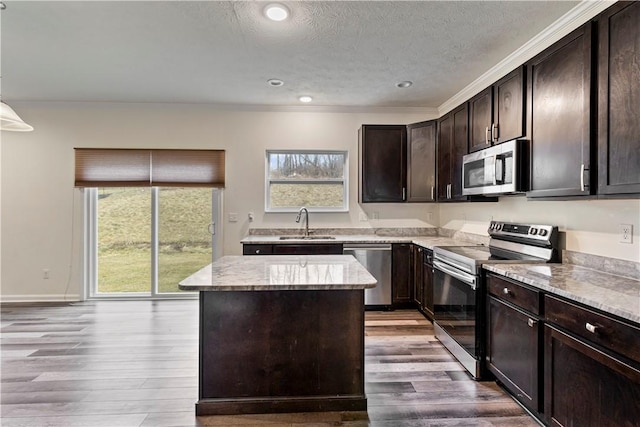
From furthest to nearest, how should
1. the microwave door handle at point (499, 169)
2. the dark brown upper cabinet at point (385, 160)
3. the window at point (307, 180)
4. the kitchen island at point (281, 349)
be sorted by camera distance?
1. the window at point (307, 180)
2. the dark brown upper cabinet at point (385, 160)
3. the microwave door handle at point (499, 169)
4. the kitchen island at point (281, 349)

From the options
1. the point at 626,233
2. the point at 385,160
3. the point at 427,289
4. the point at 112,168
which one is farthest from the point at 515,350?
the point at 112,168

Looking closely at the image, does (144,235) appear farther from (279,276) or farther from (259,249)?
(279,276)

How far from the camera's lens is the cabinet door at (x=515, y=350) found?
6.28 feet

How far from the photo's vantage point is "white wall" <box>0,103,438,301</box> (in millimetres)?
4410

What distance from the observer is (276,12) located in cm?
234

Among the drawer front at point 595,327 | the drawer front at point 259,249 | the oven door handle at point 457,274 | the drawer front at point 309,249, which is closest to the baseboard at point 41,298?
the drawer front at point 259,249

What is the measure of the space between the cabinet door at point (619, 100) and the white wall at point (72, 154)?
3.06m

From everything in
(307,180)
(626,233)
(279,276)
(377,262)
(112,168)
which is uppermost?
(112,168)

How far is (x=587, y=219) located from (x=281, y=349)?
223 centimetres

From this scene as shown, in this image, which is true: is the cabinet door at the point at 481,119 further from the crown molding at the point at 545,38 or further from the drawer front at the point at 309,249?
the drawer front at the point at 309,249

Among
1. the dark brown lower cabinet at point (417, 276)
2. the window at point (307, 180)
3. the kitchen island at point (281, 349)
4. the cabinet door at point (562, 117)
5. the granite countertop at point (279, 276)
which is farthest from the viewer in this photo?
the window at point (307, 180)

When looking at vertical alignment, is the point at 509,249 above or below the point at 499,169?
below

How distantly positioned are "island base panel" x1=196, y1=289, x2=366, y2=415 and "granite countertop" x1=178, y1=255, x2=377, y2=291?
0.38ft

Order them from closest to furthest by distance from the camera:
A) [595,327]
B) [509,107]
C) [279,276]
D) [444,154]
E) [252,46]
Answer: [595,327], [279,276], [509,107], [252,46], [444,154]
